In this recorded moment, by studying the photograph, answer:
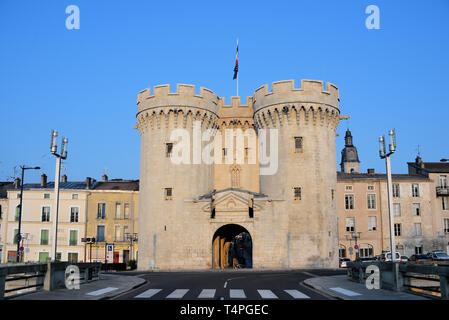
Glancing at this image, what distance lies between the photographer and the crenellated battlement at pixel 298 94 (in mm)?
39781

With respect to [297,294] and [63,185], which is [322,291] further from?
[63,185]

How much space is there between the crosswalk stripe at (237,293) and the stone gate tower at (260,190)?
20.9 meters

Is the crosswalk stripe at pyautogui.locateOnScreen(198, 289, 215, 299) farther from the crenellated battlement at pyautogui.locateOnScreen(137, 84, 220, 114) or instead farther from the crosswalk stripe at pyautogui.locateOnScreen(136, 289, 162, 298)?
the crenellated battlement at pyautogui.locateOnScreen(137, 84, 220, 114)

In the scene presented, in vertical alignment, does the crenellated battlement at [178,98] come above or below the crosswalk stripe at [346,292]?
above

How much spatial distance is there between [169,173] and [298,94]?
12694mm

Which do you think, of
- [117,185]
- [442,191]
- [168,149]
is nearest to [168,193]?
[168,149]

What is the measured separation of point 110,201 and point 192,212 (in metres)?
20.1

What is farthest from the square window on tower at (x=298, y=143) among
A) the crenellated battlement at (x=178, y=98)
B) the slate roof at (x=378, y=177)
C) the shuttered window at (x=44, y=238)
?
the shuttered window at (x=44, y=238)

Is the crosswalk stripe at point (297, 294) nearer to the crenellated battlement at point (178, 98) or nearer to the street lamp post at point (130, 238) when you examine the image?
the crenellated battlement at point (178, 98)

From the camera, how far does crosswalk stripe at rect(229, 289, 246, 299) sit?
15.3 m

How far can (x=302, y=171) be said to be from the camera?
39.2 meters

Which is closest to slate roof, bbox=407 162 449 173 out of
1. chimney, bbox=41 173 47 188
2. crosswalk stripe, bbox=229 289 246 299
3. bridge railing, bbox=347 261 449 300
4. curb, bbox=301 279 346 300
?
bridge railing, bbox=347 261 449 300
